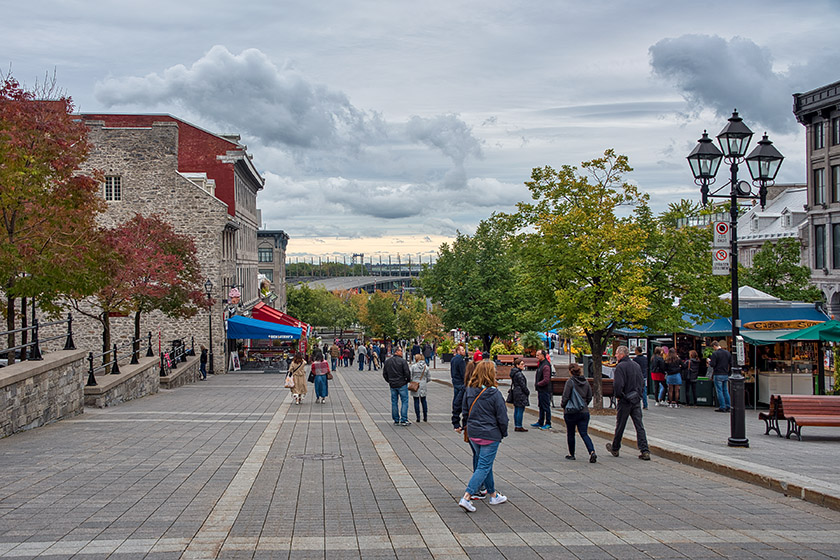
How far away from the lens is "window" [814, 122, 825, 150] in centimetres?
5522

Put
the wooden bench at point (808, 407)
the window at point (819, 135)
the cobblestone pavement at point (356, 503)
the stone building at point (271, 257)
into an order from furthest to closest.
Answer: the stone building at point (271, 257), the window at point (819, 135), the wooden bench at point (808, 407), the cobblestone pavement at point (356, 503)

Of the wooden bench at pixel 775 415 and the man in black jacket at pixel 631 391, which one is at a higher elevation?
the man in black jacket at pixel 631 391

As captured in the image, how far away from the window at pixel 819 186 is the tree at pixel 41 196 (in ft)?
165

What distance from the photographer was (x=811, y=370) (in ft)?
71.6

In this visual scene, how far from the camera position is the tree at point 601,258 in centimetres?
1975

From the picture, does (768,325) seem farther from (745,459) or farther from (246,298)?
(246,298)

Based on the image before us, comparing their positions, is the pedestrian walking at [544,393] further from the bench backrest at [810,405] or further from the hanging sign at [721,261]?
the bench backrest at [810,405]

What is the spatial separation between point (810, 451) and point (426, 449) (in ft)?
20.0

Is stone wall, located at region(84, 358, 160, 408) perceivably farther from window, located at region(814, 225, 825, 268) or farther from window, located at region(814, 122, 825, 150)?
window, located at region(814, 122, 825, 150)

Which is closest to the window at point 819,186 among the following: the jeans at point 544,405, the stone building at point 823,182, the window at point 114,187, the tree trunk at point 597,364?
the stone building at point 823,182

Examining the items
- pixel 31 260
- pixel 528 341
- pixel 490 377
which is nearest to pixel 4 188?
pixel 31 260

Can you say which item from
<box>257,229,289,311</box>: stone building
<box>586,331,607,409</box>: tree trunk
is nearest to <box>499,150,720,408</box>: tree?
<box>586,331,607,409</box>: tree trunk

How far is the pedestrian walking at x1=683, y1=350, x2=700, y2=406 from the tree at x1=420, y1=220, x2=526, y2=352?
19.6 m

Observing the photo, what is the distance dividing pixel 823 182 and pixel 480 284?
2744cm
